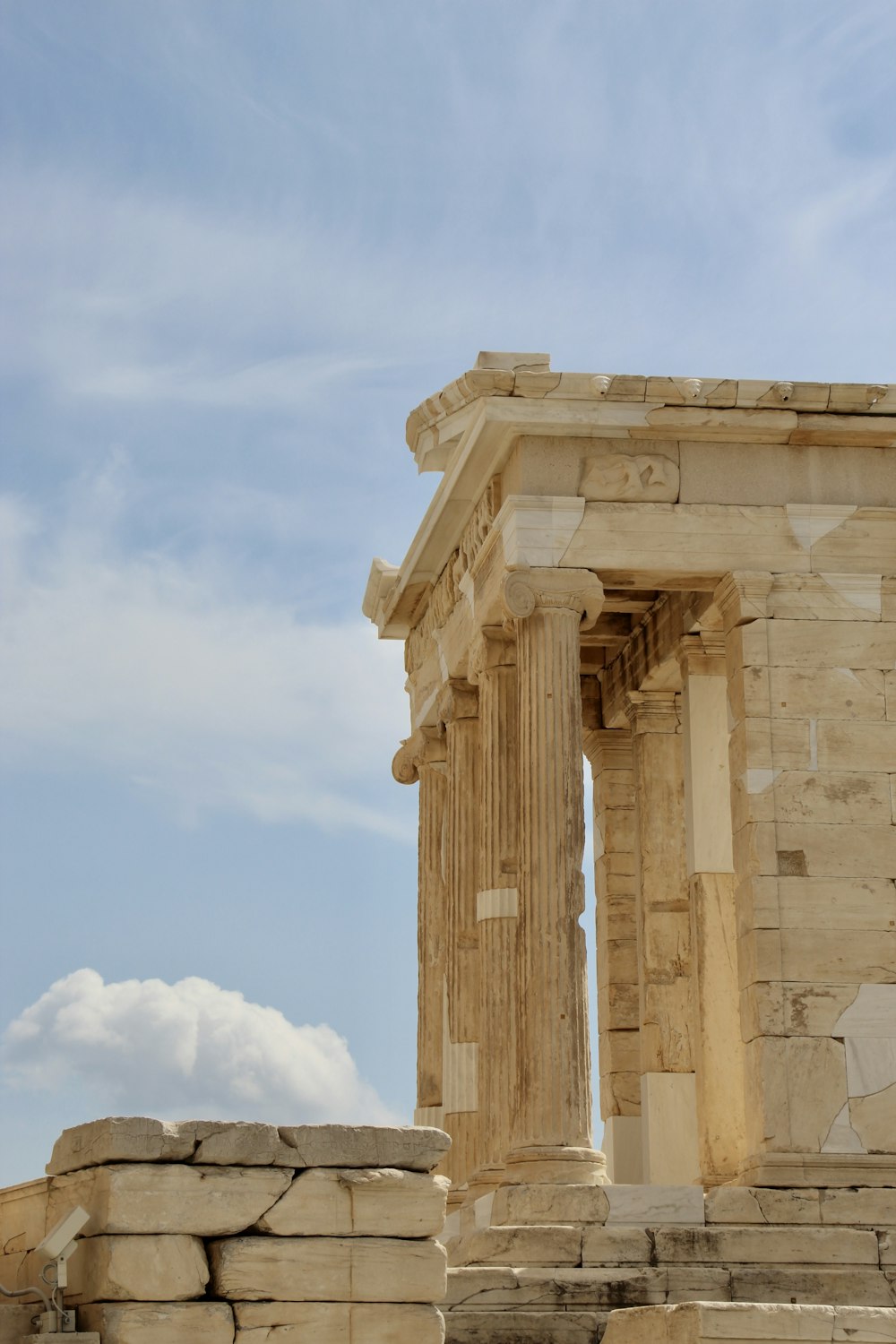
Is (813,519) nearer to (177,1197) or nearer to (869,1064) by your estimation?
(869,1064)

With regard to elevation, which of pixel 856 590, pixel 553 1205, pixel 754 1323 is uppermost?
pixel 856 590

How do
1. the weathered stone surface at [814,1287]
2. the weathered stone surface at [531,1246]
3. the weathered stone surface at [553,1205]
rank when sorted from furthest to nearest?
the weathered stone surface at [553,1205] < the weathered stone surface at [531,1246] < the weathered stone surface at [814,1287]

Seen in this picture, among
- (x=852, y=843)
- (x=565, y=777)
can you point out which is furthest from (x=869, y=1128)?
(x=565, y=777)

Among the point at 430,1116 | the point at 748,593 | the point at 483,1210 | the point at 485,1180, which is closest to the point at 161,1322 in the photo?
the point at 483,1210

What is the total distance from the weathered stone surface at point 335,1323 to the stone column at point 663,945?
10.9 m

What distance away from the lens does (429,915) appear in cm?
2759

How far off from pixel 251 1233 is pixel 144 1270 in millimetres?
765

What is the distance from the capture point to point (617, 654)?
27.9m

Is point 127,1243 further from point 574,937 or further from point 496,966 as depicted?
point 496,966

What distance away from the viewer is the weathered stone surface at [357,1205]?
14273 mm

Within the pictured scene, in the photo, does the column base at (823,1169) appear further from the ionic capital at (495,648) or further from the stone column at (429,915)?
the stone column at (429,915)

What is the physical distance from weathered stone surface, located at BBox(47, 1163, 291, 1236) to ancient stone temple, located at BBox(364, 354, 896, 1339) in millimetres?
5146

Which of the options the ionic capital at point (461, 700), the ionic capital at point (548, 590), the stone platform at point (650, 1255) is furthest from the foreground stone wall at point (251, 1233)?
the ionic capital at point (461, 700)

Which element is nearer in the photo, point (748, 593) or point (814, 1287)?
point (814, 1287)
